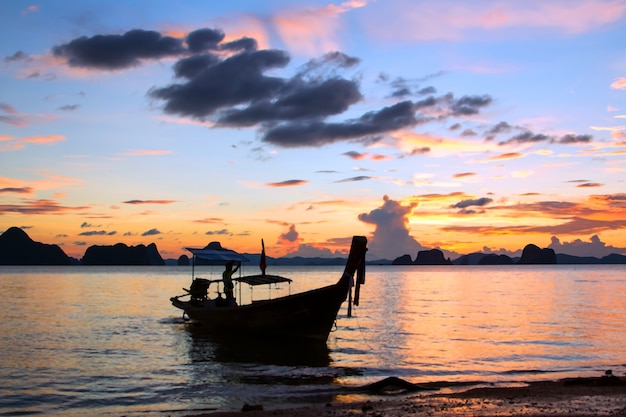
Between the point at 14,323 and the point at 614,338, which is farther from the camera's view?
the point at 14,323

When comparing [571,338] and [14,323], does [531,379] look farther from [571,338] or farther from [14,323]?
[14,323]

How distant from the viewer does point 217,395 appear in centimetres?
1839

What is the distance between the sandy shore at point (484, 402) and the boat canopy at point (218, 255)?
16.2 meters

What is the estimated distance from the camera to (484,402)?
1552 cm

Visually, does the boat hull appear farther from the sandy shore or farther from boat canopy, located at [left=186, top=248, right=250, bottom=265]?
the sandy shore

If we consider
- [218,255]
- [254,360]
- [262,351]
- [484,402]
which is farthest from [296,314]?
[484,402]

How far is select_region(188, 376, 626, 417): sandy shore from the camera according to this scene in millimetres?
13953

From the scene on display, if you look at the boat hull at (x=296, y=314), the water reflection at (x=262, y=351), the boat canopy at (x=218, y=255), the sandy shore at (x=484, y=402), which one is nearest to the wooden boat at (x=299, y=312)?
the boat hull at (x=296, y=314)

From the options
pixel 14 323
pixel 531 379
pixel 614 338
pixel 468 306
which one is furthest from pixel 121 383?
pixel 468 306

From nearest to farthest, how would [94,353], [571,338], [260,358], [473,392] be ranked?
[473,392], [260,358], [94,353], [571,338]

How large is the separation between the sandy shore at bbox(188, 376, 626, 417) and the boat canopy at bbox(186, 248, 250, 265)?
53.1ft

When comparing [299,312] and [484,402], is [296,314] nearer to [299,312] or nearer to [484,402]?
[299,312]

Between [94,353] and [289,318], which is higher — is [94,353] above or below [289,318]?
below

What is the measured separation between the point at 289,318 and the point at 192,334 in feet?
34.7
